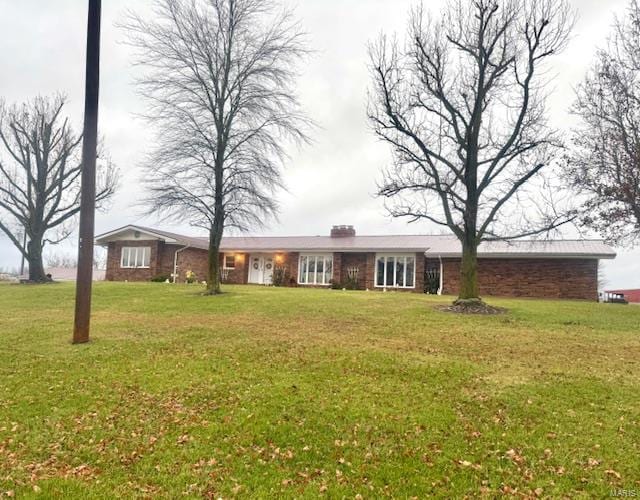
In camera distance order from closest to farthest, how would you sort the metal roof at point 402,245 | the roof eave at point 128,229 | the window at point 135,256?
the metal roof at point 402,245 < the roof eave at point 128,229 < the window at point 135,256

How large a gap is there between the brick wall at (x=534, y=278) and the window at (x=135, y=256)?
65.1ft

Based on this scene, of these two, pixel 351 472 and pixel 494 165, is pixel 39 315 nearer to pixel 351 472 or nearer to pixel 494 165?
pixel 351 472

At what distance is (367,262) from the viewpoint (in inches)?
1081

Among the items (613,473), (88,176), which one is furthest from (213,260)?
(613,473)

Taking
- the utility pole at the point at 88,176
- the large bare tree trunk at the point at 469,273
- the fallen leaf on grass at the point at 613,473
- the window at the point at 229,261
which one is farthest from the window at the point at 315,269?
the fallen leaf on grass at the point at 613,473

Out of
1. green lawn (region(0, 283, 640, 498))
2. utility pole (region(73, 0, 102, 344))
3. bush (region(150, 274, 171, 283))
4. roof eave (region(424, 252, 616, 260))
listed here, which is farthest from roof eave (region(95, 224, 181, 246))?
utility pole (region(73, 0, 102, 344))

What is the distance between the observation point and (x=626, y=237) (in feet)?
52.2

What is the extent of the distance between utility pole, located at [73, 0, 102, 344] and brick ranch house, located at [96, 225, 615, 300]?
19.7m

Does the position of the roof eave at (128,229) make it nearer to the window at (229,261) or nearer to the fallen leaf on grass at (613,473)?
the window at (229,261)

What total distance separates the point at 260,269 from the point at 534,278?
59.3ft

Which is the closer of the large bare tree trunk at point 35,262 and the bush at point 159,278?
the large bare tree trunk at point 35,262

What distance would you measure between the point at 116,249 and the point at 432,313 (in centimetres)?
2451

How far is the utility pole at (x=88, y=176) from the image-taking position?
8.79 meters

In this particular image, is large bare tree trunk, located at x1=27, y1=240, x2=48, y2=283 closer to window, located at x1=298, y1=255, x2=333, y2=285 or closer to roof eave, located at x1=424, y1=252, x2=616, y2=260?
window, located at x1=298, y1=255, x2=333, y2=285
